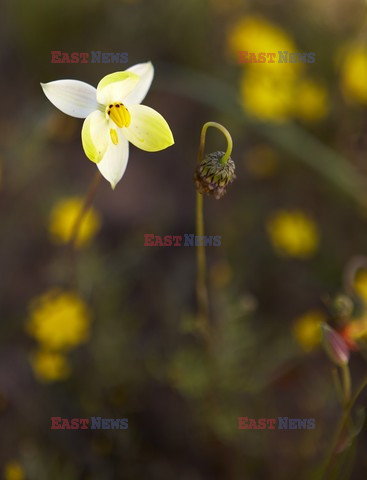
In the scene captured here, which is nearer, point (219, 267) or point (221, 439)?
point (221, 439)

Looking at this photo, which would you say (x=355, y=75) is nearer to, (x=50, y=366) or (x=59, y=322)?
(x=59, y=322)

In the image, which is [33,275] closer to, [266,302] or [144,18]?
[266,302]

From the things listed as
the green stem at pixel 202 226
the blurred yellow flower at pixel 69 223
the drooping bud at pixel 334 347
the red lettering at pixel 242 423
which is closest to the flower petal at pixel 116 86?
the green stem at pixel 202 226

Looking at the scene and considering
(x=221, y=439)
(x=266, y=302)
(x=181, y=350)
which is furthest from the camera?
(x=266, y=302)

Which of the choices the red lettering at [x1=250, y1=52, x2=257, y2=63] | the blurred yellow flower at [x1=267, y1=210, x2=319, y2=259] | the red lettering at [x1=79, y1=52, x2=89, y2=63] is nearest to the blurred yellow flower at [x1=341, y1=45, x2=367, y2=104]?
the red lettering at [x1=250, y1=52, x2=257, y2=63]

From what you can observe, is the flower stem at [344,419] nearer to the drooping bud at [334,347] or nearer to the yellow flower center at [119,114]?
the drooping bud at [334,347]

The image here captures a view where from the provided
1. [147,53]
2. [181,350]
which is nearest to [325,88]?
[147,53]

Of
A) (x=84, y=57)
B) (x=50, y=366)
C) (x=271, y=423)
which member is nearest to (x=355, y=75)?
(x=84, y=57)
